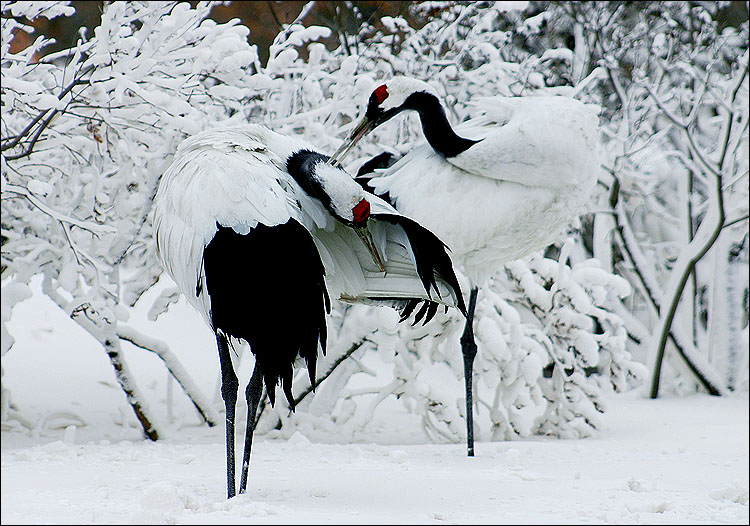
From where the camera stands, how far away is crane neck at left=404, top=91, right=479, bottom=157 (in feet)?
15.6

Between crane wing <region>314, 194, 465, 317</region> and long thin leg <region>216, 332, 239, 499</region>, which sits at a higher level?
crane wing <region>314, 194, 465, 317</region>

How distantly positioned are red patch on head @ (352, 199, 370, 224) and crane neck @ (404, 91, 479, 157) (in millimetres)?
1577

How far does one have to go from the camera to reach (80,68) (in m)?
4.24

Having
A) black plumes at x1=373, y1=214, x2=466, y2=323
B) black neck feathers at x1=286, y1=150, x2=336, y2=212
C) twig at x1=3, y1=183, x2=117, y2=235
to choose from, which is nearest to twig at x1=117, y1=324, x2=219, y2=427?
twig at x1=3, y1=183, x2=117, y2=235

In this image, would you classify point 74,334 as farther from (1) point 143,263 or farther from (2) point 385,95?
(2) point 385,95

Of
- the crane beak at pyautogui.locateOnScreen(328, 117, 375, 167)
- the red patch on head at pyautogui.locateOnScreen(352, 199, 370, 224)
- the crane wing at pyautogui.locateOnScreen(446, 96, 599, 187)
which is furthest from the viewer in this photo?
the crane wing at pyautogui.locateOnScreen(446, 96, 599, 187)

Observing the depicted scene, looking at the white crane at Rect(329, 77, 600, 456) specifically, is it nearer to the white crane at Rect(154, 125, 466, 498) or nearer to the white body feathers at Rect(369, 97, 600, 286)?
the white body feathers at Rect(369, 97, 600, 286)

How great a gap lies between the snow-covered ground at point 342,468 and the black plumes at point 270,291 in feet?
1.78

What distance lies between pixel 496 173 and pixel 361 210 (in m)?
1.59

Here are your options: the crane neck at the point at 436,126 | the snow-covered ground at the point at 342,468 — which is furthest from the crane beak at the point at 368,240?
the crane neck at the point at 436,126

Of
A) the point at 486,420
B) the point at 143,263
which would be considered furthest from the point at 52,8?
the point at 486,420

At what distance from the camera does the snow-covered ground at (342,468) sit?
295 cm

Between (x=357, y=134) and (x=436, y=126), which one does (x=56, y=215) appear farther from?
(x=436, y=126)

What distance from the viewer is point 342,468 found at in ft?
13.5
